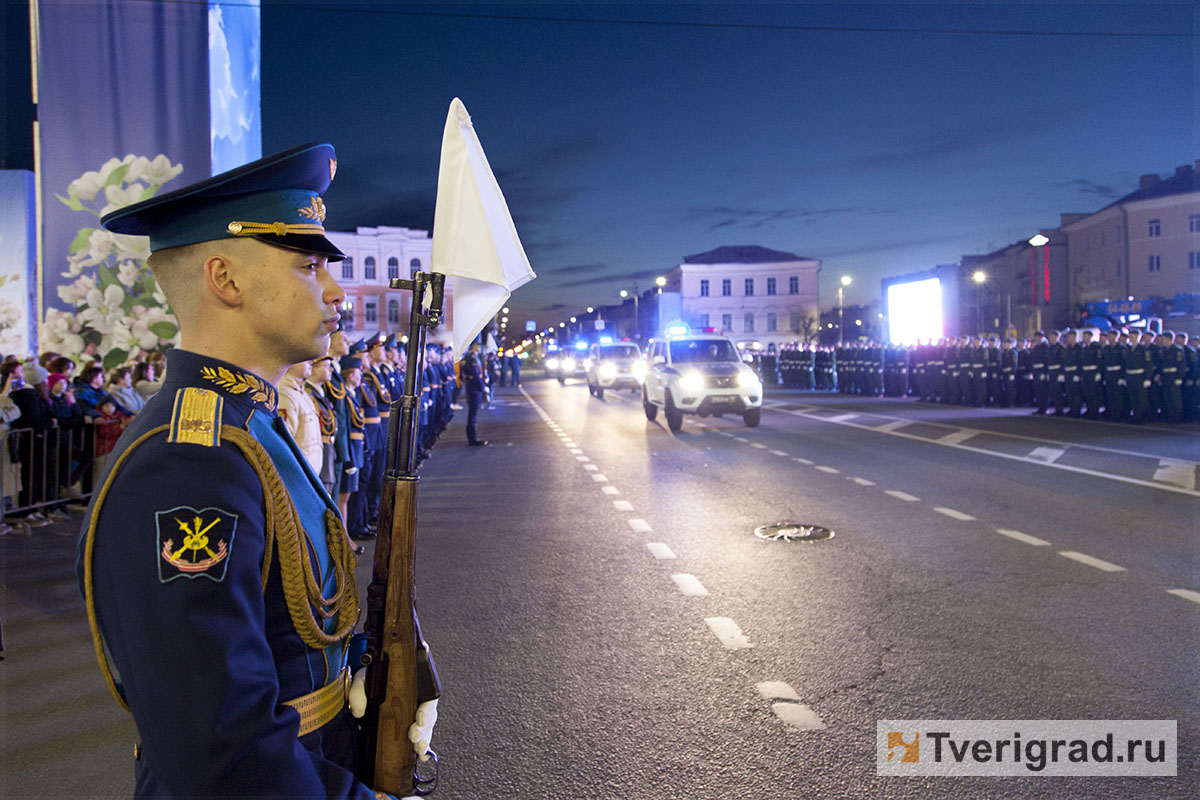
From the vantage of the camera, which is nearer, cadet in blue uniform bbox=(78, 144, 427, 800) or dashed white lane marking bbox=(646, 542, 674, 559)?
cadet in blue uniform bbox=(78, 144, 427, 800)

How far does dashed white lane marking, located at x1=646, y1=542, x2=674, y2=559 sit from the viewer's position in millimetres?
8031

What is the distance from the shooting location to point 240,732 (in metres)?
1.33

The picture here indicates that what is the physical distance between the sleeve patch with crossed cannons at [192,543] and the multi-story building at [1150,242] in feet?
204

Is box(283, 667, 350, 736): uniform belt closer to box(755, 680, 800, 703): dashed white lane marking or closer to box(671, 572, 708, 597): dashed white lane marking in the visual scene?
box(755, 680, 800, 703): dashed white lane marking

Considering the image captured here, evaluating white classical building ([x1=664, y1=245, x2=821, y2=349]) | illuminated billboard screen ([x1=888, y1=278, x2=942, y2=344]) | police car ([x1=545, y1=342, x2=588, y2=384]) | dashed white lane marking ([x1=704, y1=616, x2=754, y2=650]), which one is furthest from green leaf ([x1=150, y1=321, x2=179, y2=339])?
white classical building ([x1=664, y1=245, x2=821, y2=349])

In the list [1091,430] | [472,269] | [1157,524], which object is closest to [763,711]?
[472,269]

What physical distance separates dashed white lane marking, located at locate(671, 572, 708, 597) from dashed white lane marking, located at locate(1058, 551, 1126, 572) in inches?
120

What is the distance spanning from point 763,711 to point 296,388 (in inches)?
167

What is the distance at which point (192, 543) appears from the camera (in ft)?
4.39

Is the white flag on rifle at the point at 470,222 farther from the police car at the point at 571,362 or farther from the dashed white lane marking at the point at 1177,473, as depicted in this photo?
the police car at the point at 571,362

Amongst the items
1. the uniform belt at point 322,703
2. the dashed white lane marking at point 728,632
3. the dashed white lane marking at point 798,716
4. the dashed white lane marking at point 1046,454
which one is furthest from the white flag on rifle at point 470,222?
the dashed white lane marking at point 1046,454

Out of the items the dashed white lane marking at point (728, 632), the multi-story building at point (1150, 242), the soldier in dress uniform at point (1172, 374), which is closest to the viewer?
the dashed white lane marking at point (728, 632)

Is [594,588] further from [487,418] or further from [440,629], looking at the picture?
[487,418]

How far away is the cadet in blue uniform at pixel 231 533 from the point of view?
132 cm
